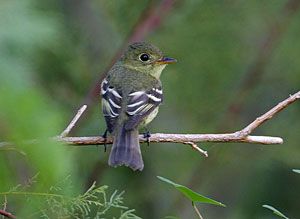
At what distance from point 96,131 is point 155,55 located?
37.8 inches

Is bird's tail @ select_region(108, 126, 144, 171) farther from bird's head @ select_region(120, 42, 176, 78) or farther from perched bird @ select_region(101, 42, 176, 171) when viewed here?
bird's head @ select_region(120, 42, 176, 78)

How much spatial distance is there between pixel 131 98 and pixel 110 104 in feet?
0.67

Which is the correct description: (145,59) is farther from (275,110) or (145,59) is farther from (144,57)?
(275,110)

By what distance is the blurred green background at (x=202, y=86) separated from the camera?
6277mm

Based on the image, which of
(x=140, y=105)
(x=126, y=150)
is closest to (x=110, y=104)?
(x=140, y=105)

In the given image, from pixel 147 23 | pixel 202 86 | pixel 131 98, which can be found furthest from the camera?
pixel 202 86

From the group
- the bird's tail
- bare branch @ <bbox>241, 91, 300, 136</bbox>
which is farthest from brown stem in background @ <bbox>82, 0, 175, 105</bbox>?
bare branch @ <bbox>241, 91, 300, 136</bbox>

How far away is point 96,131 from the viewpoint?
6004 mm

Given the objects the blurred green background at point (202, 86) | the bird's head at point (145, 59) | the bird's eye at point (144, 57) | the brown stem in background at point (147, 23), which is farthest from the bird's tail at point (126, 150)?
the blurred green background at point (202, 86)

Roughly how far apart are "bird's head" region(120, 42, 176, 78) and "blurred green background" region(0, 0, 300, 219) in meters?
0.54

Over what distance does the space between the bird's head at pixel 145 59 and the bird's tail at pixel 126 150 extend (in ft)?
3.91

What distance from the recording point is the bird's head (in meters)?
5.26

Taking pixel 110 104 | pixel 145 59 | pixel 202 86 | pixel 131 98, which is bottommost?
pixel 110 104

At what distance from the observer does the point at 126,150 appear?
3.79 meters
